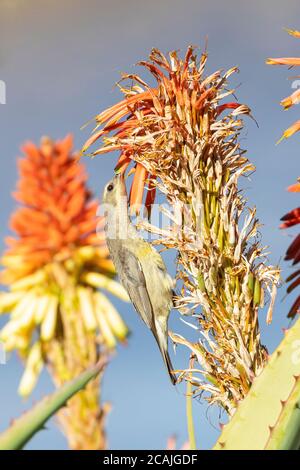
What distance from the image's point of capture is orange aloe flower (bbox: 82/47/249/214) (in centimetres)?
175

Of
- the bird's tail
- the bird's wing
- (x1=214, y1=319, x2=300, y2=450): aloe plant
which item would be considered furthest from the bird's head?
(x1=214, y1=319, x2=300, y2=450): aloe plant

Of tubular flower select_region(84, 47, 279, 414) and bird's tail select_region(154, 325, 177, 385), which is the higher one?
tubular flower select_region(84, 47, 279, 414)

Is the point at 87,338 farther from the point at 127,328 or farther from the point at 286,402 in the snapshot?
the point at 286,402

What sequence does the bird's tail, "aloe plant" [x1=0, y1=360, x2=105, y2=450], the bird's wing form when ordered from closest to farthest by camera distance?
1. "aloe plant" [x1=0, y1=360, x2=105, y2=450]
2. the bird's tail
3. the bird's wing

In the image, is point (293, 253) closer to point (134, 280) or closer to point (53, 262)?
point (134, 280)

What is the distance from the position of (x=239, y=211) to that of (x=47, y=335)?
3.00 m

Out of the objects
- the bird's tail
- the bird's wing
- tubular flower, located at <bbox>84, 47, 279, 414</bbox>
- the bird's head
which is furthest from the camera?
the bird's wing

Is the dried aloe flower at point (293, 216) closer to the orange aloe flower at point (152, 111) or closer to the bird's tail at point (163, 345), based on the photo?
the orange aloe flower at point (152, 111)

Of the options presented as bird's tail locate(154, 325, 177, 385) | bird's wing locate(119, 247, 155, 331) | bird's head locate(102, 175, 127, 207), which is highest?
bird's head locate(102, 175, 127, 207)

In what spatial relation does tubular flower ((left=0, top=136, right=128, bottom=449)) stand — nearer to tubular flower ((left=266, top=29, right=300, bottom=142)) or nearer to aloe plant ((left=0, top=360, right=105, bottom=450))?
tubular flower ((left=266, top=29, right=300, bottom=142))

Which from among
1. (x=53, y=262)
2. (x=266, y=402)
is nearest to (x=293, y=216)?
(x=266, y=402)

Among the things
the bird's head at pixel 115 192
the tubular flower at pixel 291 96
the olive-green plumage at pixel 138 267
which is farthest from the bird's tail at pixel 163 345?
the tubular flower at pixel 291 96

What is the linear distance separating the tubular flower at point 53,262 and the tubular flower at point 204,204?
214 cm

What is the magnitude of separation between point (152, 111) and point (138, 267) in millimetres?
1144
